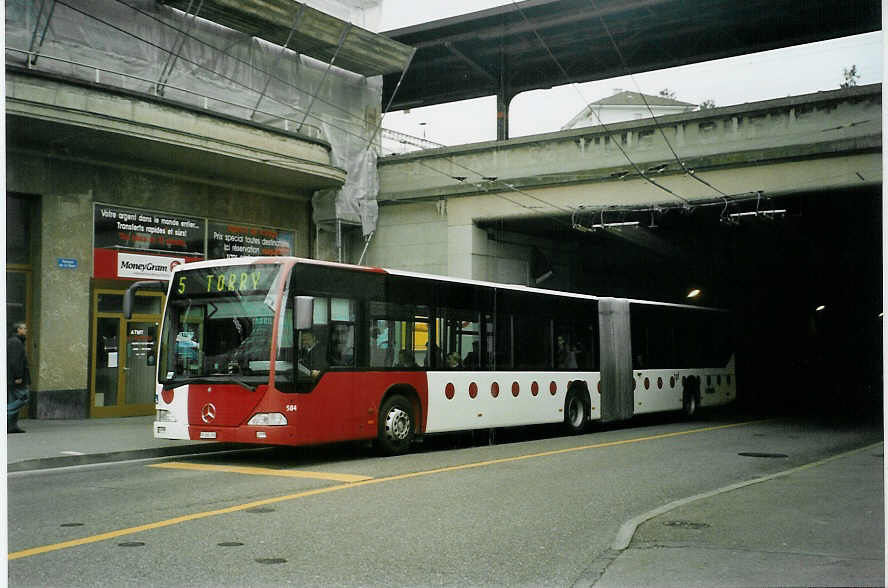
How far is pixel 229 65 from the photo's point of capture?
873 inches

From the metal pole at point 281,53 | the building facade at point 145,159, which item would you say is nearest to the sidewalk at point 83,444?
the building facade at point 145,159

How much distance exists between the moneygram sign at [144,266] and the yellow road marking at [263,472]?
778cm

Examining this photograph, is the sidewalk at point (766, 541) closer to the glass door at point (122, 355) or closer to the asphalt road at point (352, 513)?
the asphalt road at point (352, 513)

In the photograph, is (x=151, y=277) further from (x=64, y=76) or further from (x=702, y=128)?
(x=702, y=128)

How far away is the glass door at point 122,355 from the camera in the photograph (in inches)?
774

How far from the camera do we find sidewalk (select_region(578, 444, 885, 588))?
6191 millimetres

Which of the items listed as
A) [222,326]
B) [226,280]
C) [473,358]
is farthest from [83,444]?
[473,358]

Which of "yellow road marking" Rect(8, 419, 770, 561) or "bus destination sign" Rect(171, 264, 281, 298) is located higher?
"bus destination sign" Rect(171, 264, 281, 298)

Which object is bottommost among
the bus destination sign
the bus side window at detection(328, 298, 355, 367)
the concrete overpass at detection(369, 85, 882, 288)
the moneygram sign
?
the bus side window at detection(328, 298, 355, 367)

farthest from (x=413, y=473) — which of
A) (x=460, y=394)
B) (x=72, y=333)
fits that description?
(x=72, y=333)

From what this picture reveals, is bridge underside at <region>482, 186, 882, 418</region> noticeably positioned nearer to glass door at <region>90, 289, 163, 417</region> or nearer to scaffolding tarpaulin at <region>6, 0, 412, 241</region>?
scaffolding tarpaulin at <region>6, 0, 412, 241</region>

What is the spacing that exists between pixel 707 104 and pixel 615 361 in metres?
5.89

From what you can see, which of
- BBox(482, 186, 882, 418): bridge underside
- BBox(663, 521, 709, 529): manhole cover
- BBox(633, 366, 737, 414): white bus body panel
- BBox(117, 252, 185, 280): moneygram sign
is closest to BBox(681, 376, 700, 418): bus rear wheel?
BBox(633, 366, 737, 414): white bus body panel

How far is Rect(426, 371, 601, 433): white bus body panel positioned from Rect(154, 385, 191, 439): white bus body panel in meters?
3.91
